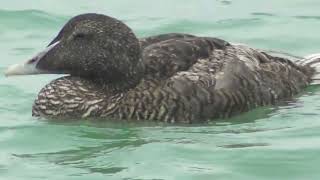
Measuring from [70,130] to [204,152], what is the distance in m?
1.19

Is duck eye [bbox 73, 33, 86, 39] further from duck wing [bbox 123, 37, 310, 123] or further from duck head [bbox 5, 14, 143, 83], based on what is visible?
duck wing [bbox 123, 37, 310, 123]

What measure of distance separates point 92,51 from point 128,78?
0.35 metres

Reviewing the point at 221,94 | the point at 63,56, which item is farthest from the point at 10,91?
the point at 221,94

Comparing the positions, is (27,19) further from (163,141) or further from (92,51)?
(163,141)

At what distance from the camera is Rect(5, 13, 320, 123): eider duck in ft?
35.0

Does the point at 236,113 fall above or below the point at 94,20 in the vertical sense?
below

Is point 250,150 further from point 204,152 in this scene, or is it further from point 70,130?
point 70,130

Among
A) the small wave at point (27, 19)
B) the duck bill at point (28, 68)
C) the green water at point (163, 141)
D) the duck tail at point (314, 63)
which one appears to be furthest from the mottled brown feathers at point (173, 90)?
the small wave at point (27, 19)

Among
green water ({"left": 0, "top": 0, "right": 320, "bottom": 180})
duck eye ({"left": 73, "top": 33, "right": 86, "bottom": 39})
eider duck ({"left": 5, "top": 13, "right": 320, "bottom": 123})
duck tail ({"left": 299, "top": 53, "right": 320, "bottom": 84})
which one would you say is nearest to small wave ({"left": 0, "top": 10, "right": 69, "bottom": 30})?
green water ({"left": 0, "top": 0, "right": 320, "bottom": 180})

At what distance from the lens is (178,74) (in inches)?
424

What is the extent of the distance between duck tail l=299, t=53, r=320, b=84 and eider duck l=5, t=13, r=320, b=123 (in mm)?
1184

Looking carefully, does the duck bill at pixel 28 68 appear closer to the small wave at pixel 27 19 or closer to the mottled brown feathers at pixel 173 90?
the mottled brown feathers at pixel 173 90

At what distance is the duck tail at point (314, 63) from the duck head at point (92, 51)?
6.55 ft

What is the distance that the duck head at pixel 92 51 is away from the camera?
35.4 ft
